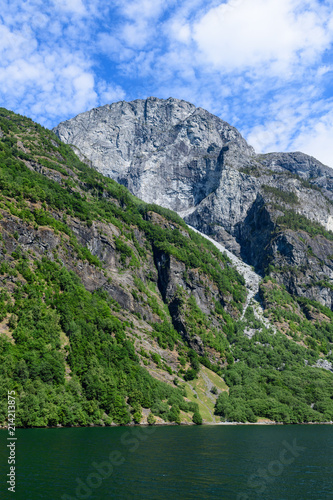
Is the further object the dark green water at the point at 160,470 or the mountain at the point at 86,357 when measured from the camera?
the mountain at the point at 86,357

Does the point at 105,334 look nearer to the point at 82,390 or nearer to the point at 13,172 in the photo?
the point at 82,390

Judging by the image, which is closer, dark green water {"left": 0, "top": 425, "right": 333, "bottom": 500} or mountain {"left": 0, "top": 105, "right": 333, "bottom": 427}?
dark green water {"left": 0, "top": 425, "right": 333, "bottom": 500}

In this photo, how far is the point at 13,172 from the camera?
199375 mm

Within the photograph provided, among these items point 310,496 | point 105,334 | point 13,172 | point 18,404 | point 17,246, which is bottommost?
point 310,496

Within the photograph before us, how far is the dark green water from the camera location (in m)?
42.7

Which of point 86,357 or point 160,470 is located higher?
point 86,357

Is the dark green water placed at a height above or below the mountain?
below

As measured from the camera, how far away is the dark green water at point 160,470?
1681 inches

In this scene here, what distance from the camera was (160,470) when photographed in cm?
5344

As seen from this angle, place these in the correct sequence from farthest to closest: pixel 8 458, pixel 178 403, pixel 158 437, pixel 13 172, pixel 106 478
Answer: pixel 13 172
pixel 178 403
pixel 158 437
pixel 8 458
pixel 106 478

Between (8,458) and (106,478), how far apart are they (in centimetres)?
1543

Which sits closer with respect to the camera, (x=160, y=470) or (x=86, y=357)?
(x=160, y=470)

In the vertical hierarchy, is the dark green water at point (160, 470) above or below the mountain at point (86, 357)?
below

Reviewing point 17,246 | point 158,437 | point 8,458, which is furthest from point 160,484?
point 17,246
